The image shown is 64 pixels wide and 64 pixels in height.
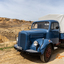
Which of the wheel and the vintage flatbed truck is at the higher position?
the vintage flatbed truck

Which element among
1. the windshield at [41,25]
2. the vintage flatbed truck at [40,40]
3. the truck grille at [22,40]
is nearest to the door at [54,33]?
the vintage flatbed truck at [40,40]

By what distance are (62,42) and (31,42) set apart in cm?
296

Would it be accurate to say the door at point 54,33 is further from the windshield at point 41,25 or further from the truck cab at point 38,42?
the windshield at point 41,25

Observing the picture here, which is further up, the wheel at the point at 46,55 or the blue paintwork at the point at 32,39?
the blue paintwork at the point at 32,39

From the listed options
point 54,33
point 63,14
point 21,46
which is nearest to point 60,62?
point 54,33

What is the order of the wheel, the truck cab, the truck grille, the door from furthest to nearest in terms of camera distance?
the door, the truck grille, the wheel, the truck cab

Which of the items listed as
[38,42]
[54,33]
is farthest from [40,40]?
[54,33]

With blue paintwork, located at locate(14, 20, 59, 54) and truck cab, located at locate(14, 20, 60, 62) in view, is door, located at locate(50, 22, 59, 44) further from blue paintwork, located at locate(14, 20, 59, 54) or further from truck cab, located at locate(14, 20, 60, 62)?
blue paintwork, located at locate(14, 20, 59, 54)

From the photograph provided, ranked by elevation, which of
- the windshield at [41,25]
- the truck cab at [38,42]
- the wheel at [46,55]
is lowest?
the wheel at [46,55]

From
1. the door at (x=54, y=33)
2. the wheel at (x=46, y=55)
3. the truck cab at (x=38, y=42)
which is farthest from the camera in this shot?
the door at (x=54, y=33)

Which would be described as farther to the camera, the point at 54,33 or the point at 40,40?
the point at 54,33

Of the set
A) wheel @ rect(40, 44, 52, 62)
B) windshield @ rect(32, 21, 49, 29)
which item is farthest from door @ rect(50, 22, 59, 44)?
wheel @ rect(40, 44, 52, 62)

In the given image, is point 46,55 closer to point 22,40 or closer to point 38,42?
point 38,42

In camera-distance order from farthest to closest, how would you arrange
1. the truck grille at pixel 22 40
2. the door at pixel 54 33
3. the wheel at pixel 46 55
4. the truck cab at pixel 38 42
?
1. the door at pixel 54 33
2. the truck grille at pixel 22 40
3. the wheel at pixel 46 55
4. the truck cab at pixel 38 42
